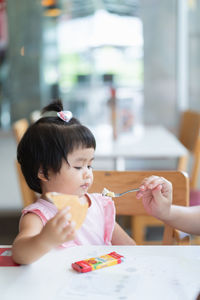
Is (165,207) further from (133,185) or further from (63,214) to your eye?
(63,214)

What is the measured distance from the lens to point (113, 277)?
0.90 metres

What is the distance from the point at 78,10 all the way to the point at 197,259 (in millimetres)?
3016

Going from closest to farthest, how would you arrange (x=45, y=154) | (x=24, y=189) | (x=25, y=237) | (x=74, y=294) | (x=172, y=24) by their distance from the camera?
(x=74, y=294) → (x=25, y=237) → (x=45, y=154) → (x=24, y=189) → (x=172, y=24)

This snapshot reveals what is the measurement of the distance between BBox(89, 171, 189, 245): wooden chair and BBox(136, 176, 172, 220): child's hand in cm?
21

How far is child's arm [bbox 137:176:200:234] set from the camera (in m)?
1.17

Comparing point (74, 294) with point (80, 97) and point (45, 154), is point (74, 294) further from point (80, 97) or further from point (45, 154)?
point (80, 97)

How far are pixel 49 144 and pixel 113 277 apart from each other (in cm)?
38

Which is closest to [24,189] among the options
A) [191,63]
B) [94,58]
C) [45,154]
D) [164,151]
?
[164,151]

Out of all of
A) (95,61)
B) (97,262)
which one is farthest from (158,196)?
(95,61)

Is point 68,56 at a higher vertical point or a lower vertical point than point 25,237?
higher

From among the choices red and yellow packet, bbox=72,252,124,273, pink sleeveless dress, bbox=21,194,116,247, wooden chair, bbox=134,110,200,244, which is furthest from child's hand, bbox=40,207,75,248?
wooden chair, bbox=134,110,200,244

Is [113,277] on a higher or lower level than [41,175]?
lower

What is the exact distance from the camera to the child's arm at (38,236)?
0.83 metres

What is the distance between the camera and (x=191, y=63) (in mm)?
3670
